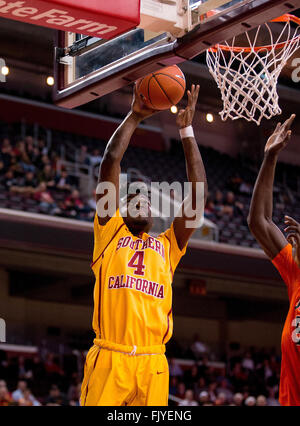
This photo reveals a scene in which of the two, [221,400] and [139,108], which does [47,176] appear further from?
[139,108]

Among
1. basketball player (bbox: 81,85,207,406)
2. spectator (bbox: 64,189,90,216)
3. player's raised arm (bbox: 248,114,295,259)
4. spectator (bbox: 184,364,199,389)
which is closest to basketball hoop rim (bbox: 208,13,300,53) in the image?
basketball player (bbox: 81,85,207,406)

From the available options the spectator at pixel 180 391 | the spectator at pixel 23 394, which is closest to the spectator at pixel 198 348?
the spectator at pixel 180 391

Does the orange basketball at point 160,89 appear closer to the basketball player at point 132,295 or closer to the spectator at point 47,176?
the basketball player at point 132,295

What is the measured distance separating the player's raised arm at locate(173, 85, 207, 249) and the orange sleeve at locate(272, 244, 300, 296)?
22.2 inches

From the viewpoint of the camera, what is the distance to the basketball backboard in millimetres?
3951

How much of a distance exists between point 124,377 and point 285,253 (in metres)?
1.27

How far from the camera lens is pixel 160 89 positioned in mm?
4770

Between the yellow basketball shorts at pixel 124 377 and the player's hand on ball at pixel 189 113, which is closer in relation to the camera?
the yellow basketball shorts at pixel 124 377

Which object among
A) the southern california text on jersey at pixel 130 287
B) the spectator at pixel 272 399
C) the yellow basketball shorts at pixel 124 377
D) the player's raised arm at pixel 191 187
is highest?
the player's raised arm at pixel 191 187

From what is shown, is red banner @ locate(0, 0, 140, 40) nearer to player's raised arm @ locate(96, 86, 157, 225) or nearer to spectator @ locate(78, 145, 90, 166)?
player's raised arm @ locate(96, 86, 157, 225)

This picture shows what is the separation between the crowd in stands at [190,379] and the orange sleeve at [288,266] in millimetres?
6699

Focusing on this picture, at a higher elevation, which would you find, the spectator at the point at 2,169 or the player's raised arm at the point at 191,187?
the spectator at the point at 2,169

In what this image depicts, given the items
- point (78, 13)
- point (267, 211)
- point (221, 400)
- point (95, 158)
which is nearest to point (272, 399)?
point (221, 400)

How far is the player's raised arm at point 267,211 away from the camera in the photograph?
15.7 ft
